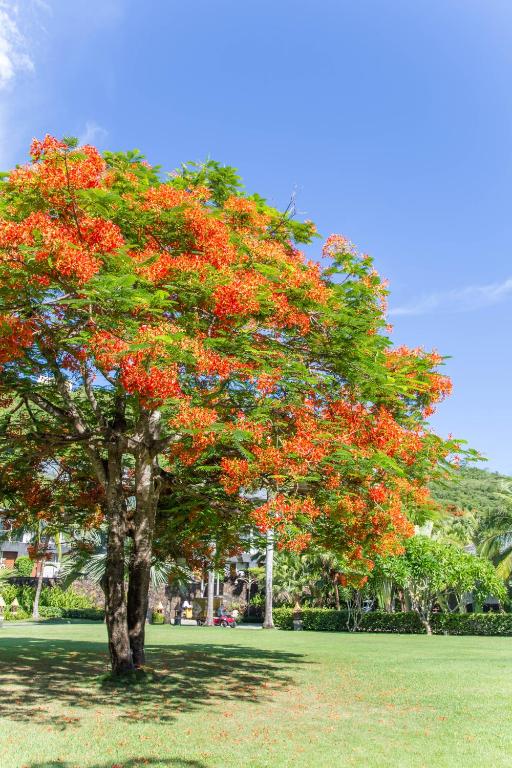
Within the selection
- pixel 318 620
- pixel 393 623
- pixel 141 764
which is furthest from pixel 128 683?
pixel 318 620

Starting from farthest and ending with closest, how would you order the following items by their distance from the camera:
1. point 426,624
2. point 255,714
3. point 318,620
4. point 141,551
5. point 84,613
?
point 84,613 → point 318,620 → point 426,624 → point 141,551 → point 255,714

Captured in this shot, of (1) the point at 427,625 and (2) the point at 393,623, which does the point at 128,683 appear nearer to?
(1) the point at 427,625

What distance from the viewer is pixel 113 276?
9008 mm

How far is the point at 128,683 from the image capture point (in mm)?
12781

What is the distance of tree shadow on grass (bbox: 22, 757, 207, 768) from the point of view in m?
7.08

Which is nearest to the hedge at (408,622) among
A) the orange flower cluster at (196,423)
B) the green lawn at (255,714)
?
the green lawn at (255,714)

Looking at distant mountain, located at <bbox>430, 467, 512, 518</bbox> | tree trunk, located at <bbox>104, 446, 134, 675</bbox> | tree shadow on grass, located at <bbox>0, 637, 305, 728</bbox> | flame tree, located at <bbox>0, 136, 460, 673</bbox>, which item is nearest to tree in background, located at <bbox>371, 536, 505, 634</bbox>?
tree shadow on grass, located at <bbox>0, 637, 305, 728</bbox>

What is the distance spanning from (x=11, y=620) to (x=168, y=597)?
12.8 m

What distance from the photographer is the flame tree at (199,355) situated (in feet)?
30.8

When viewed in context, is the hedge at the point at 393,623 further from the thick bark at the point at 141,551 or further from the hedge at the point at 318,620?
the thick bark at the point at 141,551

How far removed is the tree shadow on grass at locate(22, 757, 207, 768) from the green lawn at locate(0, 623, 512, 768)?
0.01 metres

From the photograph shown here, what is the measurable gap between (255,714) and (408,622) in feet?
99.5

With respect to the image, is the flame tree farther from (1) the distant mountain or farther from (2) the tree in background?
(1) the distant mountain

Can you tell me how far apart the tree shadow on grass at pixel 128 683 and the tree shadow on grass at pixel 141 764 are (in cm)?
192
